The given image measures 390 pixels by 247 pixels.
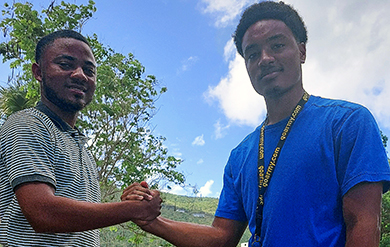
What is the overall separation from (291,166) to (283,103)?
1.68 ft

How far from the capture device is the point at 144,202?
225 centimetres

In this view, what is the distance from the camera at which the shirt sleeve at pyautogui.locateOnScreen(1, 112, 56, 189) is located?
1713 millimetres

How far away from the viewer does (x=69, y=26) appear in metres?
9.45

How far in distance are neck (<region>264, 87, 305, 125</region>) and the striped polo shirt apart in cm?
127

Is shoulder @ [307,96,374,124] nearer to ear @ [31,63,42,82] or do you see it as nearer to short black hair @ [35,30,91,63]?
short black hair @ [35,30,91,63]

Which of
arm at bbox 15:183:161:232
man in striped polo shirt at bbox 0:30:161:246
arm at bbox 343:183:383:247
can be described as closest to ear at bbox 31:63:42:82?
man in striped polo shirt at bbox 0:30:161:246

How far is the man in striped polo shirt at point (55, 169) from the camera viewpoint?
1.70m

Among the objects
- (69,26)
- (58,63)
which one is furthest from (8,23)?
(58,63)

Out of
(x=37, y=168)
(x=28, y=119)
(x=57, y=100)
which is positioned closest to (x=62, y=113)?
(x=57, y=100)

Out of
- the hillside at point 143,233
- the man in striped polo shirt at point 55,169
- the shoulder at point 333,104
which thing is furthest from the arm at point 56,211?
the hillside at point 143,233

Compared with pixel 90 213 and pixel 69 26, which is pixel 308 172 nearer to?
pixel 90 213

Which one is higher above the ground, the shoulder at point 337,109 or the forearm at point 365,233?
the shoulder at point 337,109

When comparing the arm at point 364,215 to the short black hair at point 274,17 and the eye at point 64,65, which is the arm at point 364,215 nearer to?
the short black hair at point 274,17

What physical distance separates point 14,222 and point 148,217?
886 millimetres
